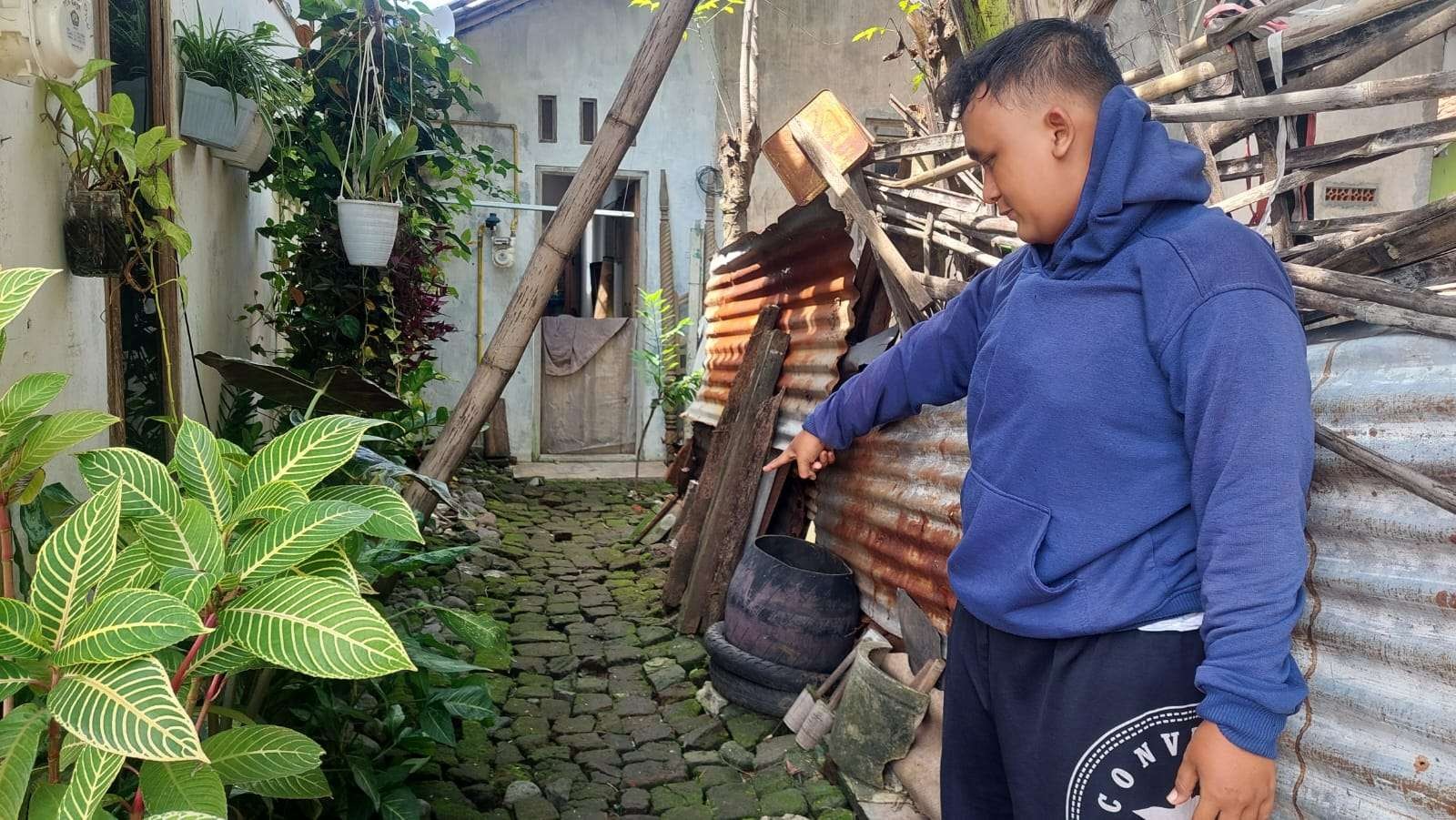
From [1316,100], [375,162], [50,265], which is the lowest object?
[50,265]

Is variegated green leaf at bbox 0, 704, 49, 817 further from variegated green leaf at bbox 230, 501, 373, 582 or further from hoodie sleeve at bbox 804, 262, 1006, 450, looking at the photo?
hoodie sleeve at bbox 804, 262, 1006, 450

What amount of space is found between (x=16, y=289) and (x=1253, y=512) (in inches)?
74.4

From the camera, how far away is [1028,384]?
161 centimetres

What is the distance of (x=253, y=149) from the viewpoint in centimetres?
445

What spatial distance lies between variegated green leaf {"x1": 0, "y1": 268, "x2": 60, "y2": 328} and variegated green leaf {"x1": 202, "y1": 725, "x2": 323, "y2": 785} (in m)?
0.77

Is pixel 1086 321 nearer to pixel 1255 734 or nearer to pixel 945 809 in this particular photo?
pixel 1255 734

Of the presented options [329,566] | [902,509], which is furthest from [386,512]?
[902,509]

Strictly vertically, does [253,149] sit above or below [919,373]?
above

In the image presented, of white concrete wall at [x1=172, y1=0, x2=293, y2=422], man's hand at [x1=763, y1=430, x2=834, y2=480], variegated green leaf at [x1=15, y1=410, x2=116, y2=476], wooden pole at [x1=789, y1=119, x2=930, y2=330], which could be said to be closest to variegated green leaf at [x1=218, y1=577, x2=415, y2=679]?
variegated green leaf at [x1=15, y1=410, x2=116, y2=476]

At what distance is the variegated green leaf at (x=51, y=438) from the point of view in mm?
1515

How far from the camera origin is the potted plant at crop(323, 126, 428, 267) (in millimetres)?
4641

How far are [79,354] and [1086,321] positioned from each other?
8.87 feet

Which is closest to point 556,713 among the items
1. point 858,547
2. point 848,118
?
point 858,547

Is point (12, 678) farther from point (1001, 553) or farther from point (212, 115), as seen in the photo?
point (212, 115)
